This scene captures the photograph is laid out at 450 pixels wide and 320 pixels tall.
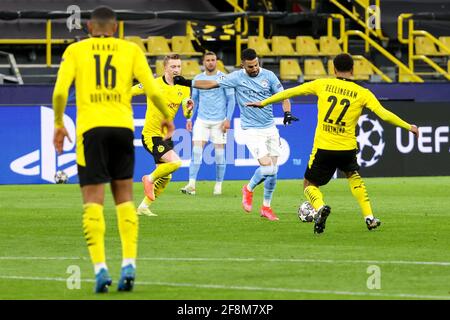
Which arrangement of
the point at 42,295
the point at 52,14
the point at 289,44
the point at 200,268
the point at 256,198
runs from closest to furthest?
the point at 42,295
the point at 200,268
the point at 256,198
the point at 52,14
the point at 289,44

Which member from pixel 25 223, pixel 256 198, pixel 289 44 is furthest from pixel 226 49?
pixel 25 223

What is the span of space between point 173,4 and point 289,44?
3588 millimetres

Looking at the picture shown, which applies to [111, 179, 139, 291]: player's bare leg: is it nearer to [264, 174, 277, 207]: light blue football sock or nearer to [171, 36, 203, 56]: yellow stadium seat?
[264, 174, 277, 207]: light blue football sock

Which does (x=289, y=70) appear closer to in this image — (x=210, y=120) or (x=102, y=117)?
(x=210, y=120)

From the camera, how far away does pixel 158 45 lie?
31.8 m

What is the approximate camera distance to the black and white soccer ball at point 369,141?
2812 cm

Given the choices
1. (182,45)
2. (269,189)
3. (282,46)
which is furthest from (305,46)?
(269,189)

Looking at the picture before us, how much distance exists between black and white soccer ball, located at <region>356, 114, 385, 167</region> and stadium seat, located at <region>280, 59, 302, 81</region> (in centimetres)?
397

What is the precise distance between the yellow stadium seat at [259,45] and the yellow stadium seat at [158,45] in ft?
7.03

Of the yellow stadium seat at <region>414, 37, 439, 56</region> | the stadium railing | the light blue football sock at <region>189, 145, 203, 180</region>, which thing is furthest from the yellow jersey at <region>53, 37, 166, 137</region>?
the yellow stadium seat at <region>414, 37, 439, 56</region>

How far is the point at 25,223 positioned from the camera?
17.2 m

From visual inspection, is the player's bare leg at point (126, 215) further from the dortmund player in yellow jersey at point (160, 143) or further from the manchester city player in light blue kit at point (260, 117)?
the dortmund player in yellow jersey at point (160, 143)

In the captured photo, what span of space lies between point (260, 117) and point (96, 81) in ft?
26.3

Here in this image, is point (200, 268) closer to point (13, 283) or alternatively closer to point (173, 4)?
point (13, 283)
